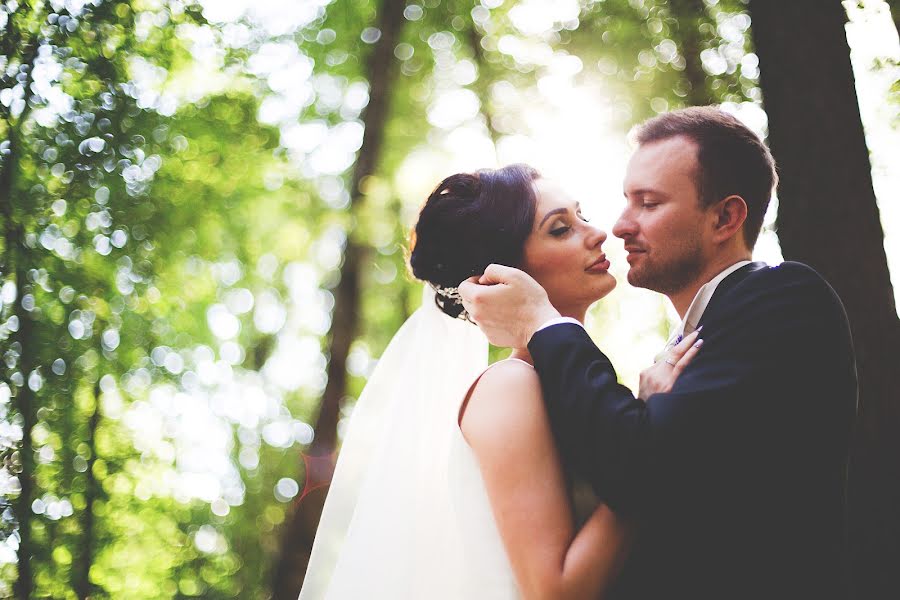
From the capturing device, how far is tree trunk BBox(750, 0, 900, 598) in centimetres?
376

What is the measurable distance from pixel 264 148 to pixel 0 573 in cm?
682

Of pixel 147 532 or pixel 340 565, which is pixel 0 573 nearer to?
pixel 340 565

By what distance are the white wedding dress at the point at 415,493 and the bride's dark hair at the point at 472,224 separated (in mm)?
302

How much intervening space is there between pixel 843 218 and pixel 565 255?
1.97 m

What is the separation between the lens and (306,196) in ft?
45.3

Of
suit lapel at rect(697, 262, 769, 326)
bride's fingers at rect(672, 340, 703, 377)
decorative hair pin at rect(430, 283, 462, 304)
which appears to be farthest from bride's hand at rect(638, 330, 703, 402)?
decorative hair pin at rect(430, 283, 462, 304)

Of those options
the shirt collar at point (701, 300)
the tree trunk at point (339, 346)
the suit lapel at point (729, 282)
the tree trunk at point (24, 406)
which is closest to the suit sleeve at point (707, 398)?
the suit lapel at point (729, 282)

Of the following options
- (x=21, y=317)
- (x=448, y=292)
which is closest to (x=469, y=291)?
(x=448, y=292)

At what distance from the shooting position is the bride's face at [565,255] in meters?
3.01

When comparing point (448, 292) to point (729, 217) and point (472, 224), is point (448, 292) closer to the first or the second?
point (472, 224)

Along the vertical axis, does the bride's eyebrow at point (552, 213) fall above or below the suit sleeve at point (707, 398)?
above

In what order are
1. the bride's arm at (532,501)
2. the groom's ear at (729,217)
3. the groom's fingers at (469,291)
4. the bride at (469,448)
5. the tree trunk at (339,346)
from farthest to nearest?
the tree trunk at (339,346) < the groom's ear at (729,217) < the groom's fingers at (469,291) < the bride at (469,448) < the bride's arm at (532,501)

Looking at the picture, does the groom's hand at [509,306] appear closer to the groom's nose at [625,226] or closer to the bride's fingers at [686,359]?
the bride's fingers at [686,359]

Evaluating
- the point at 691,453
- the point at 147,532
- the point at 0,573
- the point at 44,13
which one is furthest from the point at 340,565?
the point at 147,532
